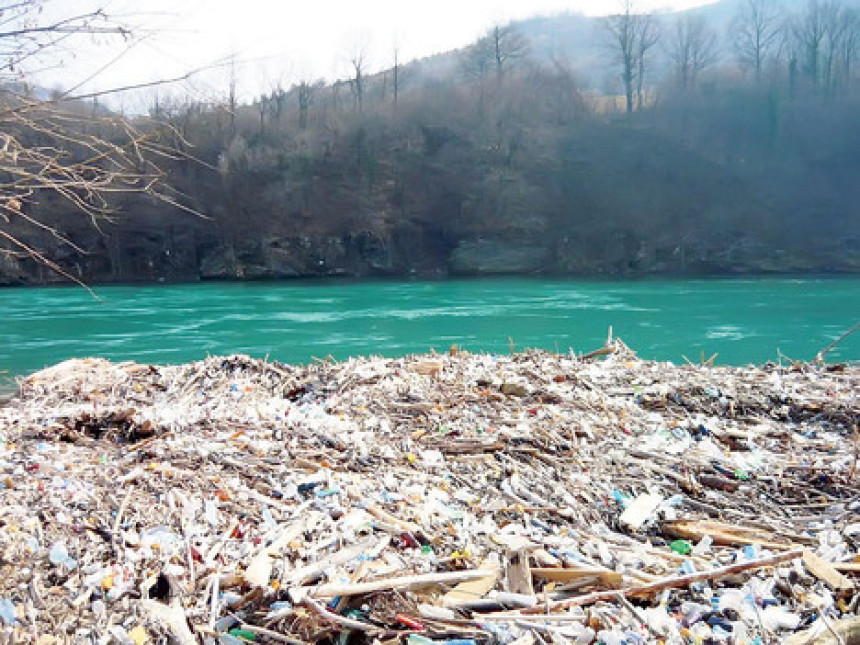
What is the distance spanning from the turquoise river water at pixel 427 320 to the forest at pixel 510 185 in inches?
304

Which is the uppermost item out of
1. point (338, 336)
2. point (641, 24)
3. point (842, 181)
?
point (641, 24)

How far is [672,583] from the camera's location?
275cm

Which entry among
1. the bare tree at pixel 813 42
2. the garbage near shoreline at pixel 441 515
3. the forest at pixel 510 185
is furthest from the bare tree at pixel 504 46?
the garbage near shoreline at pixel 441 515

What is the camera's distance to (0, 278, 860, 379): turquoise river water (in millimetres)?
16484

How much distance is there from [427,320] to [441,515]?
716 inches

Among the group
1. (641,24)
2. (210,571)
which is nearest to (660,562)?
(210,571)

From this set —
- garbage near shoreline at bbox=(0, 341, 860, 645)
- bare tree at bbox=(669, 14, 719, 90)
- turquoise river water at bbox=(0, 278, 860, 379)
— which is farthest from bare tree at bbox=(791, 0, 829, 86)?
garbage near shoreline at bbox=(0, 341, 860, 645)

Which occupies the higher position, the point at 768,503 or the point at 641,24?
the point at 641,24

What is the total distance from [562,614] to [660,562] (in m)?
0.67

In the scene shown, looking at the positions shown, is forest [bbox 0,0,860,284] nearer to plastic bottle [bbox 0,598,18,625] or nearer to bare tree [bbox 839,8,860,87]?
bare tree [bbox 839,8,860,87]

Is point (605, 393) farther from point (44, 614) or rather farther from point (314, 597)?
point (44, 614)

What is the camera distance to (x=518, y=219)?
4459 cm

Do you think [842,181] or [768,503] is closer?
[768,503]

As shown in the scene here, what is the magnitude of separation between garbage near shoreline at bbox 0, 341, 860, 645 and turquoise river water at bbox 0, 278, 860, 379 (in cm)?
559
